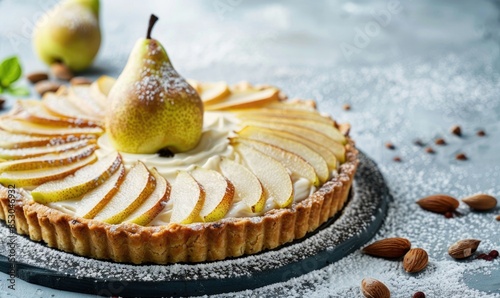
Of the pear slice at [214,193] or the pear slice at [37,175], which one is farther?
the pear slice at [37,175]

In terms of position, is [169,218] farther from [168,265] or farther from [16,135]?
[16,135]

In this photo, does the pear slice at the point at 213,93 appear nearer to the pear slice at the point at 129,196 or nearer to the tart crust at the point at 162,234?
the pear slice at the point at 129,196

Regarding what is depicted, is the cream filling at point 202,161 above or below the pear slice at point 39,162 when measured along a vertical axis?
below

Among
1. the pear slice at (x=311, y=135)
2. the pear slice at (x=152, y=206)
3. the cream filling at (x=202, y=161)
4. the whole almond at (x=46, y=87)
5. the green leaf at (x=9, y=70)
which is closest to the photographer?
the pear slice at (x=152, y=206)

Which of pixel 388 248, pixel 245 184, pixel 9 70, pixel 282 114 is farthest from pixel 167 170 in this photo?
pixel 9 70

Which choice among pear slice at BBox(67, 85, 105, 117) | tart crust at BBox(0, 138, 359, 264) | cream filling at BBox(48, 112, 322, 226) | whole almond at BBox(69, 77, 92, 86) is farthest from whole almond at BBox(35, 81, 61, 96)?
tart crust at BBox(0, 138, 359, 264)

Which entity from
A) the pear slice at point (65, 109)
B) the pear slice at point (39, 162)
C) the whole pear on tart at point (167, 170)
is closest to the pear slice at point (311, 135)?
the whole pear on tart at point (167, 170)
